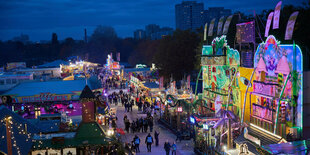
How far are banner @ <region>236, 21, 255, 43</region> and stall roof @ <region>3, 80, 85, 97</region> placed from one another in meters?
10.6

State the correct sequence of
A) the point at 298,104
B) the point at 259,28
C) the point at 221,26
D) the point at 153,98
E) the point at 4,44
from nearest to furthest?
the point at 298,104, the point at 259,28, the point at 221,26, the point at 153,98, the point at 4,44

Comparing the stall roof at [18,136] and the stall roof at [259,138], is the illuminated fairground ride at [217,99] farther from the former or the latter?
the stall roof at [18,136]

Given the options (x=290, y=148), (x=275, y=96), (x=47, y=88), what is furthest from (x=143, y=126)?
(x=290, y=148)

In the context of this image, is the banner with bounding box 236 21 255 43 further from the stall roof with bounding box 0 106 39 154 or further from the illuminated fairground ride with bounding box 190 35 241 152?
the stall roof with bounding box 0 106 39 154

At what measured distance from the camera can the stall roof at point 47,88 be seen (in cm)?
2269

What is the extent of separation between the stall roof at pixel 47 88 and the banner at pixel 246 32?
1061cm

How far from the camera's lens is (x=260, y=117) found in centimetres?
1623

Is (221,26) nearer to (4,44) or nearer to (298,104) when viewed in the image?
(298,104)

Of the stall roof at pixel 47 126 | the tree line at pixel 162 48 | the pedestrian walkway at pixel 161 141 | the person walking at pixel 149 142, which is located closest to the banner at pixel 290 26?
the tree line at pixel 162 48

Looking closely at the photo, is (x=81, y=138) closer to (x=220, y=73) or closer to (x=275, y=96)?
(x=275, y=96)

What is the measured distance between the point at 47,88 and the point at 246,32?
1301cm

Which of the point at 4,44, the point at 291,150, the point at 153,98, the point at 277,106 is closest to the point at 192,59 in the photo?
the point at 153,98

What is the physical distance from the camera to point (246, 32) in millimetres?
17516

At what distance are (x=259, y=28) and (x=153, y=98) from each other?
15.0 metres
